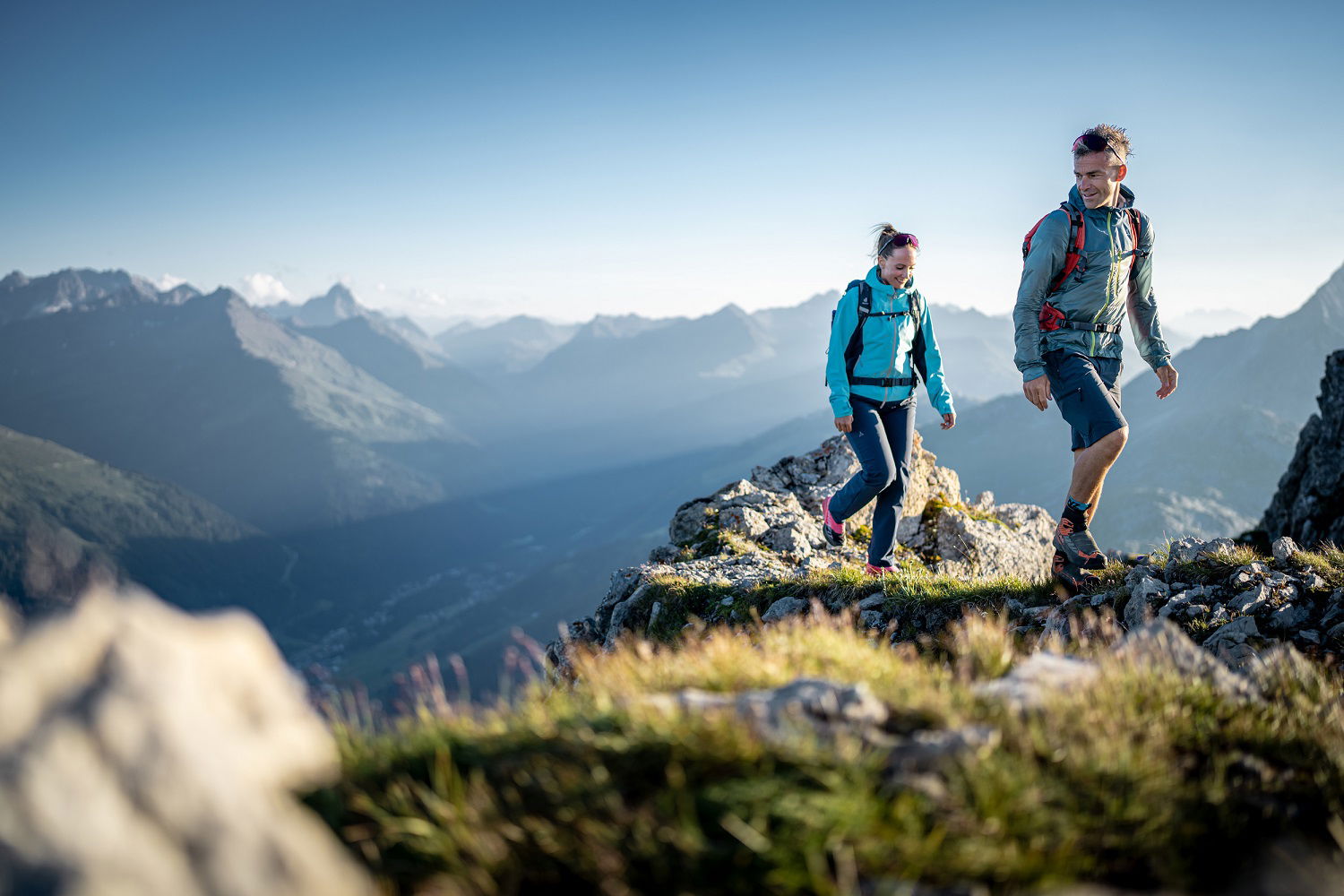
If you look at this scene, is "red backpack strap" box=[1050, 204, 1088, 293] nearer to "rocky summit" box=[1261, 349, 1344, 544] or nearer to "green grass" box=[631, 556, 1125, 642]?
A: "green grass" box=[631, 556, 1125, 642]

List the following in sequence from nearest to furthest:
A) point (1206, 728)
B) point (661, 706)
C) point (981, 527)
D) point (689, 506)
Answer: point (661, 706) < point (1206, 728) < point (981, 527) < point (689, 506)

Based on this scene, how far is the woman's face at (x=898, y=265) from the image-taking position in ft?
27.2

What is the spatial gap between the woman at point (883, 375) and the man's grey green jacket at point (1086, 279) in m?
1.67

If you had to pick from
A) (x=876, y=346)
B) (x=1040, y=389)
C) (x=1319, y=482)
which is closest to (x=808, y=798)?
(x=1040, y=389)

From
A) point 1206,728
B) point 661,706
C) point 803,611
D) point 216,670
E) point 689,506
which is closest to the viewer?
point 216,670

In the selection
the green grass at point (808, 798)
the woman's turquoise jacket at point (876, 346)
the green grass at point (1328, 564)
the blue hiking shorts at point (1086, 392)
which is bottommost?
the green grass at point (1328, 564)

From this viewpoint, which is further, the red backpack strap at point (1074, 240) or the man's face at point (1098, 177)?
the red backpack strap at point (1074, 240)

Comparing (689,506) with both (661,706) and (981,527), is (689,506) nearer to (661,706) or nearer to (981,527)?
(981,527)

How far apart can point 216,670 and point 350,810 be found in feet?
2.59

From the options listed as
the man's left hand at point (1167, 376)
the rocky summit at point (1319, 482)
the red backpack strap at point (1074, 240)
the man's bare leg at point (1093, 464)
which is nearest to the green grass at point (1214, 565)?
the man's bare leg at point (1093, 464)

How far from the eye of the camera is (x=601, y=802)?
254cm

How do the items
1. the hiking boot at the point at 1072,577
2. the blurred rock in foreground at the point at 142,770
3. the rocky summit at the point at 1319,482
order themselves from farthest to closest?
the rocky summit at the point at 1319,482, the hiking boot at the point at 1072,577, the blurred rock in foreground at the point at 142,770

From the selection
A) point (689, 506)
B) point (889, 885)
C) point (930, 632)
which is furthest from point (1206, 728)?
point (689, 506)

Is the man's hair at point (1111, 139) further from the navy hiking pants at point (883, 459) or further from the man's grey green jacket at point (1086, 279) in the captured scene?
the navy hiking pants at point (883, 459)
